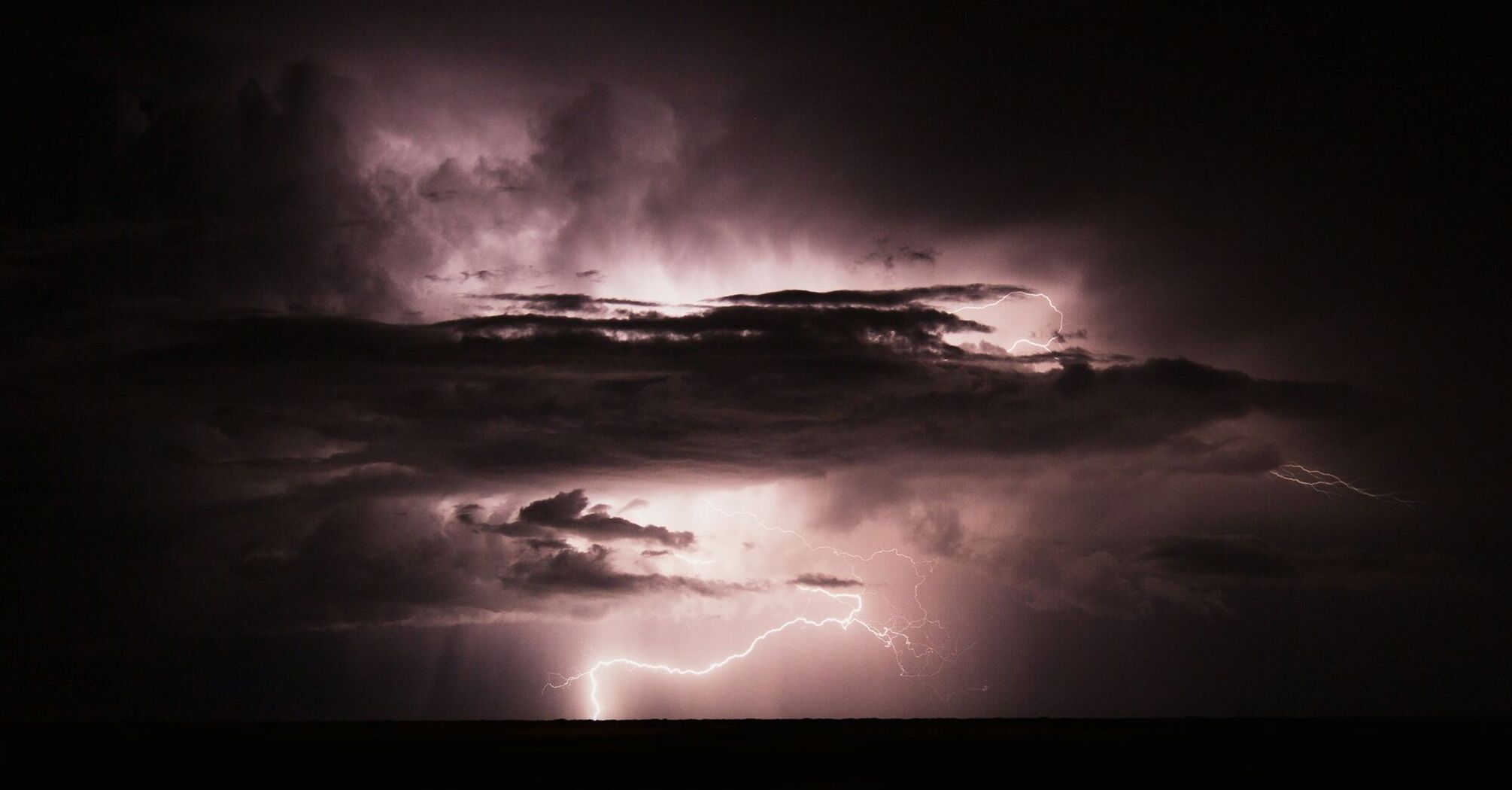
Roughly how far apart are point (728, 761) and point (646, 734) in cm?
1536

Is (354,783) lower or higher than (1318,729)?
higher

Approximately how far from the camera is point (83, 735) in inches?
1750

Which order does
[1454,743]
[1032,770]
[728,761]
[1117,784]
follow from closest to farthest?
[1117,784] < [1032,770] < [728,761] < [1454,743]

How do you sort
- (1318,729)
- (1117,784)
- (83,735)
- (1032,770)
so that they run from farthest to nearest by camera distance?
1. (1318,729)
2. (83,735)
3. (1032,770)
4. (1117,784)

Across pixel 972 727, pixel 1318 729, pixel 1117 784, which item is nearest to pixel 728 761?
pixel 1117 784

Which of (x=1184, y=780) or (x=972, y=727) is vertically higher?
(x=1184, y=780)

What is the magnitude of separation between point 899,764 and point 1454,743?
22980 millimetres

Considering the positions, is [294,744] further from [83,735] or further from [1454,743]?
[1454,743]

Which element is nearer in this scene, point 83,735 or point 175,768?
point 175,768

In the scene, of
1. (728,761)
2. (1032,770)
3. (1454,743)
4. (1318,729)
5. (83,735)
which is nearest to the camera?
(1032,770)

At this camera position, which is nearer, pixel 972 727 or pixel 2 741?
pixel 2 741

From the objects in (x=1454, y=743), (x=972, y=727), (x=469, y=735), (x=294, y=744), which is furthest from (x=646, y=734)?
(x=1454, y=743)

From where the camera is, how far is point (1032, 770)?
28.1m

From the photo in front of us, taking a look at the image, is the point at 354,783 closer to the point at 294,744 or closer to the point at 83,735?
the point at 294,744
